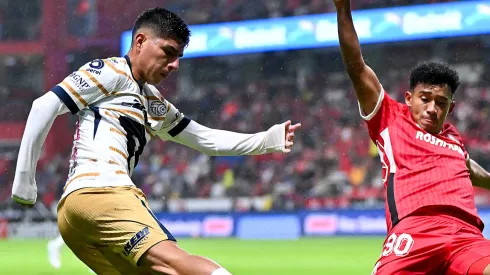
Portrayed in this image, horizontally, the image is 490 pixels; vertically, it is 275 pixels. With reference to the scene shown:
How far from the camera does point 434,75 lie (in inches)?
179

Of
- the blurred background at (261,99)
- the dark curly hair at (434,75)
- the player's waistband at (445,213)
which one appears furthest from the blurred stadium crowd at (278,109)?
the player's waistband at (445,213)

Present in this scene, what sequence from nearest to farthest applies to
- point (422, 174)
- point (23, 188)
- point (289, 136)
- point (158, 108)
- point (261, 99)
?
point (23, 188), point (422, 174), point (158, 108), point (289, 136), point (261, 99)

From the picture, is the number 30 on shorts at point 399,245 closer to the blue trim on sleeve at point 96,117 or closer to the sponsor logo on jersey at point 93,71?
the blue trim on sleeve at point 96,117

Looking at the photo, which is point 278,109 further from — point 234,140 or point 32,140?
point 32,140

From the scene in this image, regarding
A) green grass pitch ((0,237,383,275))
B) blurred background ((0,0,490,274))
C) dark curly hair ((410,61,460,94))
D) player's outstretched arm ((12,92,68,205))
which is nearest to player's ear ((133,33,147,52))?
player's outstretched arm ((12,92,68,205))

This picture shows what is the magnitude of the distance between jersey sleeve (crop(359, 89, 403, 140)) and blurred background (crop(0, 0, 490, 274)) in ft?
41.7

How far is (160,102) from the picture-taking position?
15.1 feet

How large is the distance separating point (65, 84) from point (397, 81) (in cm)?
1957

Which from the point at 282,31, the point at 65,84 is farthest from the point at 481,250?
the point at 282,31

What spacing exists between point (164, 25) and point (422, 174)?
164cm

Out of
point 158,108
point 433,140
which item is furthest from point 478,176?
point 158,108

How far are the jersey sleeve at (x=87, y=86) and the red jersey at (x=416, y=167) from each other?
148cm

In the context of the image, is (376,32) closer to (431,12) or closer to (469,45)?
(431,12)

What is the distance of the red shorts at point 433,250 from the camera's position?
4.09 meters
